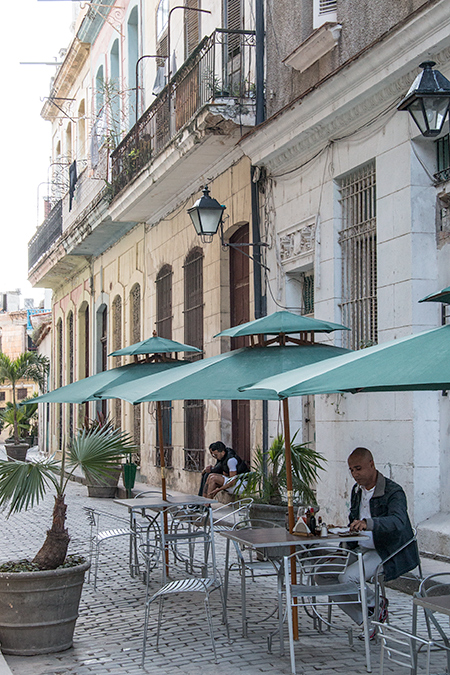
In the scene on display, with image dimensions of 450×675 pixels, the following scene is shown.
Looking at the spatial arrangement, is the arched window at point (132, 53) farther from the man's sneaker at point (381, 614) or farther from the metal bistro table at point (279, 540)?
the man's sneaker at point (381, 614)

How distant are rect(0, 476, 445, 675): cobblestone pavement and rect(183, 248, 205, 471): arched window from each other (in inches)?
283

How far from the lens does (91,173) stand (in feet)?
72.1

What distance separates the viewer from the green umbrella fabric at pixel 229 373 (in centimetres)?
648

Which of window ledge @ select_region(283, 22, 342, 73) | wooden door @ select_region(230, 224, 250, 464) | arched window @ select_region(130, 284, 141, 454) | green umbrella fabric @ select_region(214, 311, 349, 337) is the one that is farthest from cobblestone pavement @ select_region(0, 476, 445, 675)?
arched window @ select_region(130, 284, 141, 454)

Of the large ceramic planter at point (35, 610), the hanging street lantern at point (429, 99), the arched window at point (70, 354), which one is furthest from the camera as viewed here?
the arched window at point (70, 354)

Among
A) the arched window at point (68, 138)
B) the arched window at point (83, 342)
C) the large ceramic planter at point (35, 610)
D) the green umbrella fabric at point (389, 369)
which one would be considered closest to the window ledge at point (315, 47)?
the green umbrella fabric at point (389, 369)

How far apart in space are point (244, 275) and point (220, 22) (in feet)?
13.6

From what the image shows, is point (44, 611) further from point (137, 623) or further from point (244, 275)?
point (244, 275)

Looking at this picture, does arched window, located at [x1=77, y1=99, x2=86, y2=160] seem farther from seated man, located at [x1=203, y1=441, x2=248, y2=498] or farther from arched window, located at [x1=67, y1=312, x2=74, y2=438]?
seated man, located at [x1=203, y1=441, x2=248, y2=498]

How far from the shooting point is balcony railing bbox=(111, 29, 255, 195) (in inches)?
527

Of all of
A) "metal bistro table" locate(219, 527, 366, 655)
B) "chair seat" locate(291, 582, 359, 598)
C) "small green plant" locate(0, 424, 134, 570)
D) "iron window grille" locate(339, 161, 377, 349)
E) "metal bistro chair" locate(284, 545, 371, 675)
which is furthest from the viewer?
"iron window grille" locate(339, 161, 377, 349)

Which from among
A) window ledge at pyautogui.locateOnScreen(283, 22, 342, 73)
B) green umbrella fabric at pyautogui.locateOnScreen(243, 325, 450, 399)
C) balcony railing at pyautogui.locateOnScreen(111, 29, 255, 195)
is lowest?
green umbrella fabric at pyautogui.locateOnScreen(243, 325, 450, 399)

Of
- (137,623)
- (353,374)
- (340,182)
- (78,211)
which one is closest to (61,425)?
(78,211)

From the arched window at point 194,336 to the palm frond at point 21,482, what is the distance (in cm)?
938
